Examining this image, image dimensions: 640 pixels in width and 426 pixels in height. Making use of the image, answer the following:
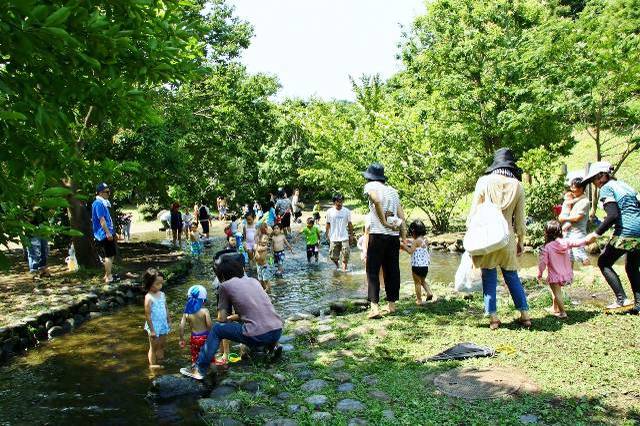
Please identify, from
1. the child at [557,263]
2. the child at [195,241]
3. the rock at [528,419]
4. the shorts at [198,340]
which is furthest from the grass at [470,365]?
the child at [195,241]

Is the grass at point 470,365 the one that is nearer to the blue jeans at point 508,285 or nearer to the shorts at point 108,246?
the blue jeans at point 508,285

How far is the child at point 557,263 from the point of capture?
6.72 m

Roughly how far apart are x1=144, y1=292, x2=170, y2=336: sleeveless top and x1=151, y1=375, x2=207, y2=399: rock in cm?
110

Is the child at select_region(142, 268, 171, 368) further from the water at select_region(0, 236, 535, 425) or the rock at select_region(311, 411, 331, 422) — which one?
the rock at select_region(311, 411, 331, 422)

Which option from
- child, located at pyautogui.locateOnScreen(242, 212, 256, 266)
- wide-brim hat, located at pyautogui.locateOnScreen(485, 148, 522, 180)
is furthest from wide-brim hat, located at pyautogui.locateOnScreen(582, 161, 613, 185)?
child, located at pyautogui.locateOnScreen(242, 212, 256, 266)

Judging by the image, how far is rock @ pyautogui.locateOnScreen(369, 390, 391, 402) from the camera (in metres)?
4.82

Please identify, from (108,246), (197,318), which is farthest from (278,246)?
(197,318)

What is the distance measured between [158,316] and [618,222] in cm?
613

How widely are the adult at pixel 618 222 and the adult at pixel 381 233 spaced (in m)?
2.62

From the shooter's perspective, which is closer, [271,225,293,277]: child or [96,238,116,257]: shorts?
[96,238,116,257]: shorts

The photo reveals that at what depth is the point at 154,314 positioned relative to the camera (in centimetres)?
681

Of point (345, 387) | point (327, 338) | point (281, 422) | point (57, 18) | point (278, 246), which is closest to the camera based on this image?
point (57, 18)

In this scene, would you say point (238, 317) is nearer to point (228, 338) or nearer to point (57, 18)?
point (228, 338)

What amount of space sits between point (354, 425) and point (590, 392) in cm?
208
